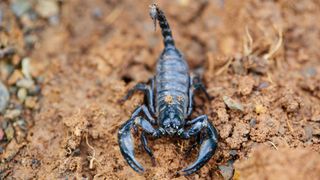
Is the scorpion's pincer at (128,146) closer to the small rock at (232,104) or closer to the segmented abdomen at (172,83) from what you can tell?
the segmented abdomen at (172,83)

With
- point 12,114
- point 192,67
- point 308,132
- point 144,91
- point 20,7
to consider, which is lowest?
point 308,132

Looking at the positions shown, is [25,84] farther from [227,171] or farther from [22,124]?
[227,171]

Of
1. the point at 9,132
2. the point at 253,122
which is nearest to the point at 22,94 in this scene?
the point at 9,132

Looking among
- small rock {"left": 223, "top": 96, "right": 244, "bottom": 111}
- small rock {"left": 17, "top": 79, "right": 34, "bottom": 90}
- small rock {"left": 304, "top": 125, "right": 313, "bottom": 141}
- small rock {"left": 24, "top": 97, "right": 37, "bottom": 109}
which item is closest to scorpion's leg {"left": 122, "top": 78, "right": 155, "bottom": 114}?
small rock {"left": 223, "top": 96, "right": 244, "bottom": 111}

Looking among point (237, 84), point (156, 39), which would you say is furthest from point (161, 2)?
point (237, 84)

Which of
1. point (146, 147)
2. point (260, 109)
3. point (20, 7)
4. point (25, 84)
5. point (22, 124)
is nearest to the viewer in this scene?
point (146, 147)

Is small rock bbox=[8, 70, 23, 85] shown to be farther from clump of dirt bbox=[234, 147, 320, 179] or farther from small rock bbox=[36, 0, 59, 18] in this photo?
clump of dirt bbox=[234, 147, 320, 179]

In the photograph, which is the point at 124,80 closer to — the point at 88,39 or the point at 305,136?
the point at 88,39
